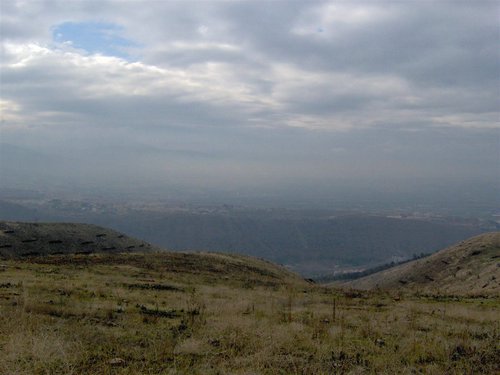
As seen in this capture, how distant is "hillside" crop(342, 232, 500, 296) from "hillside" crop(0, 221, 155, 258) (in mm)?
32657

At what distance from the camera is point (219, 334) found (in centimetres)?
1130

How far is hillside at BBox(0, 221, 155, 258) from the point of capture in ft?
132

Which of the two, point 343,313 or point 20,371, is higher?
point 20,371

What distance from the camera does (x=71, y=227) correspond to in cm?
5091

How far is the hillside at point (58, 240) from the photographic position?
4028 centimetres

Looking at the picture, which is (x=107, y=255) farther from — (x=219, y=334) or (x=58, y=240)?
(x=219, y=334)

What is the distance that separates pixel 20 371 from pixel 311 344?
6.68 metres

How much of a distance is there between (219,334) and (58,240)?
39.6 metres

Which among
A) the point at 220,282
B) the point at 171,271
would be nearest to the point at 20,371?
the point at 220,282

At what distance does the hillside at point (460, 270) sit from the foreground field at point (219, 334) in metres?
20.3

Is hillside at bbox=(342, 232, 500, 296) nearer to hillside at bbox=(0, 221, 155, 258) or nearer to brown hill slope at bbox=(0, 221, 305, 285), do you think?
brown hill slope at bbox=(0, 221, 305, 285)

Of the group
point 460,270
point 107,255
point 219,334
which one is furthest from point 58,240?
point 460,270

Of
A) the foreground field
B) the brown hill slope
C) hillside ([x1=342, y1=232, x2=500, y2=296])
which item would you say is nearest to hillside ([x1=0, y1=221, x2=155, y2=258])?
the brown hill slope

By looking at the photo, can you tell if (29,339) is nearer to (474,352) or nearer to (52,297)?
(52,297)
